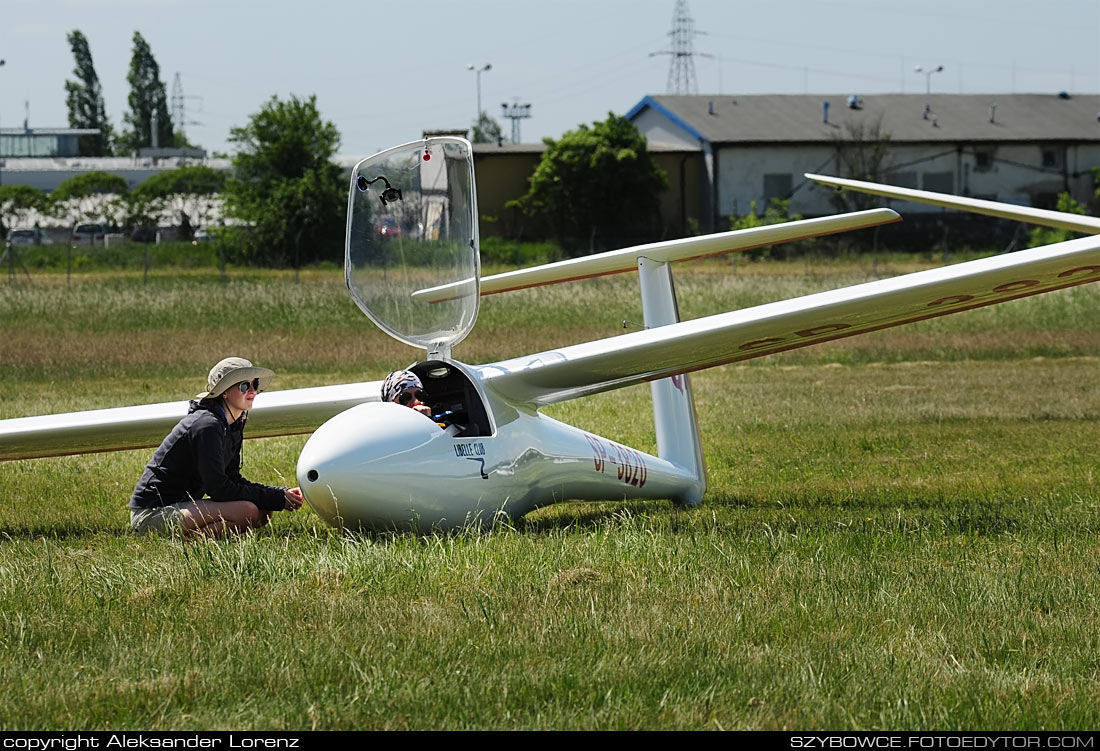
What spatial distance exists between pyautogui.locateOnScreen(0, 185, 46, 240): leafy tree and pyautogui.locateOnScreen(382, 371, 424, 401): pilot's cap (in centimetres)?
7529

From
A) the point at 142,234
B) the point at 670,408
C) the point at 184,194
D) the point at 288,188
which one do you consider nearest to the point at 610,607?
the point at 670,408

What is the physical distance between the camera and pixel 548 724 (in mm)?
4430

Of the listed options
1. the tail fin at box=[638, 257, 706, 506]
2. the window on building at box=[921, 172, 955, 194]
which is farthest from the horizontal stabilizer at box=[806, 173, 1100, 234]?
the window on building at box=[921, 172, 955, 194]

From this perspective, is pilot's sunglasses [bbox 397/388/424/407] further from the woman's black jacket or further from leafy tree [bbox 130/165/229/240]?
leafy tree [bbox 130/165/229/240]

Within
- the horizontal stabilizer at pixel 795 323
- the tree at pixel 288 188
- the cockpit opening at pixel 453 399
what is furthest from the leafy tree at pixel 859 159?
the cockpit opening at pixel 453 399

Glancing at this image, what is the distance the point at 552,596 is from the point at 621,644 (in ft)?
2.73

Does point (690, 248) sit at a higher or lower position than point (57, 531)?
higher

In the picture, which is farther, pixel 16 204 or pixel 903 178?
pixel 16 204

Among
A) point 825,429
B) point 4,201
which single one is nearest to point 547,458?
point 825,429

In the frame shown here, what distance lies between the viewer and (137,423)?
896 centimetres

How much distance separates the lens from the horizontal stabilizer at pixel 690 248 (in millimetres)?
9289

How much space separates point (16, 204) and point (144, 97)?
50.0 meters

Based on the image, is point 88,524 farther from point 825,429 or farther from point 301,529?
point 825,429

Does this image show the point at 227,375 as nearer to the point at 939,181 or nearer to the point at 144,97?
the point at 939,181
